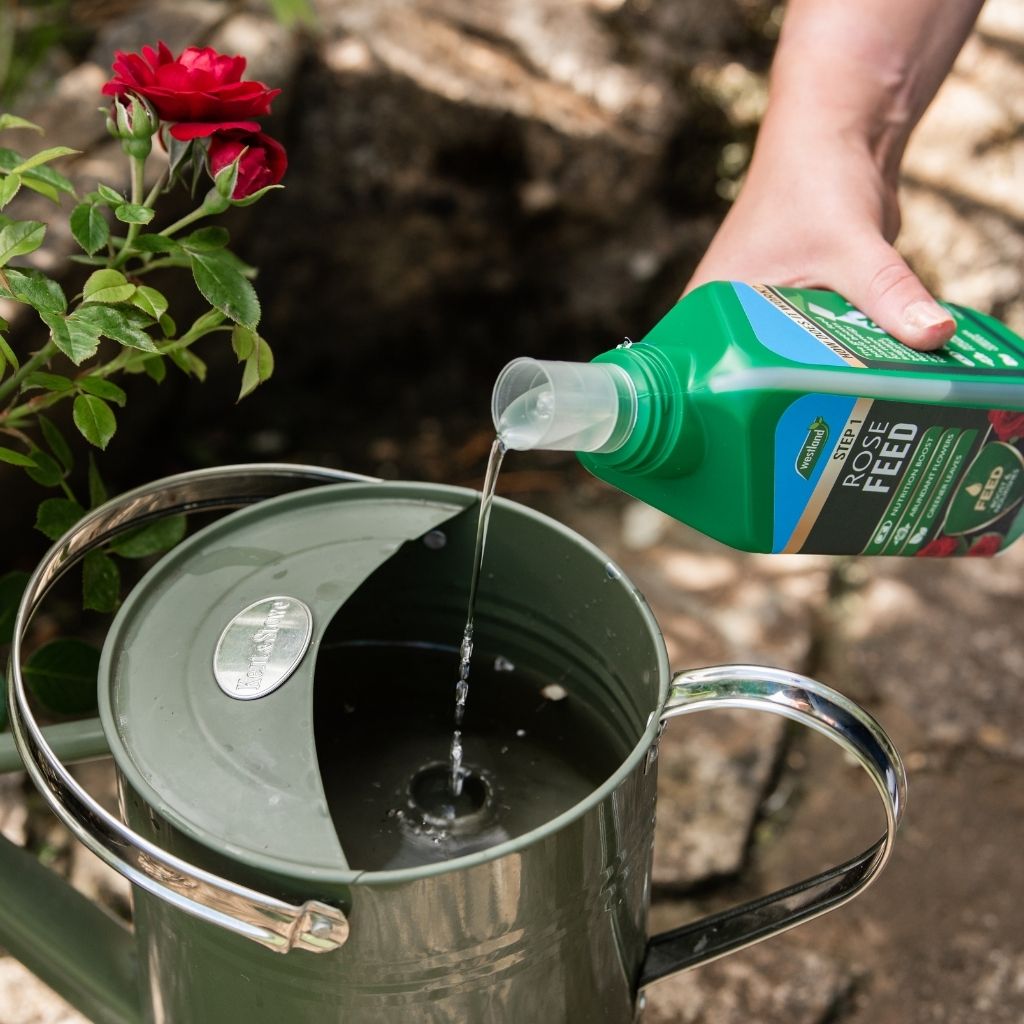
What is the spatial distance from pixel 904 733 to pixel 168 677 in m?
1.18

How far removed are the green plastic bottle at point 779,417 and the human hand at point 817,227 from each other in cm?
5

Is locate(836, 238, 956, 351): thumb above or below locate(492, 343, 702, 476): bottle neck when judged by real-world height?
above

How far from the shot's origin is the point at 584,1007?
0.73 meters

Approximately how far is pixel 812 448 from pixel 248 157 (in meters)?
0.41

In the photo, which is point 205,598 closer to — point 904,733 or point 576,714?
point 576,714

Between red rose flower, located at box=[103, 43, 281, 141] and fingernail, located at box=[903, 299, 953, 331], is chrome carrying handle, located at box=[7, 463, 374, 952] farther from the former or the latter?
fingernail, located at box=[903, 299, 953, 331]

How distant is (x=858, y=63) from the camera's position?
108cm

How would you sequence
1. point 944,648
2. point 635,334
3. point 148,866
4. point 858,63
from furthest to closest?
point 635,334 → point 944,648 → point 858,63 → point 148,866

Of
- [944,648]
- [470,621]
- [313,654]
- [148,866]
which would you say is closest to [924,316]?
[470,621]

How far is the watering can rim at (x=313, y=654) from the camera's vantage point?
599 mm

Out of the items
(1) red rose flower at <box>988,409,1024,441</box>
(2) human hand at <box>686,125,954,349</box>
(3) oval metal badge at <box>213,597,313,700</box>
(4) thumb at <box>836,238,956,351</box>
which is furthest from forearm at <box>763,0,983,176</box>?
(3) oval metal badge at <box>213,597,313,700</box>

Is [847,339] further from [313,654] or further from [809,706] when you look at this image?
[313,654]

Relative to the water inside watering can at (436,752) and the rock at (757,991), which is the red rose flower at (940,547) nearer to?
the water inside watering can at (436,752)

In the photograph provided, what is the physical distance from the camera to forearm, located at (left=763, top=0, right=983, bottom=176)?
1.08 meters
